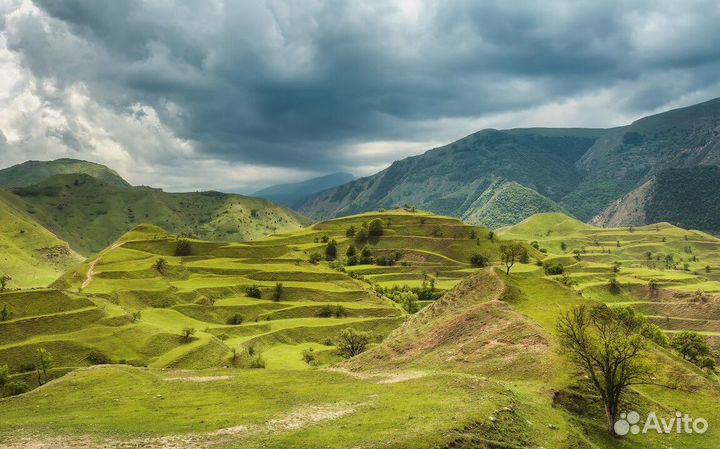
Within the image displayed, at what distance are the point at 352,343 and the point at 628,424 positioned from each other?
79279 mm

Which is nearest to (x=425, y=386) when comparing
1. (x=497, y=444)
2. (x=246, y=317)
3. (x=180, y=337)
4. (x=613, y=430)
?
(x=497, y=444)

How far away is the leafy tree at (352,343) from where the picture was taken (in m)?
123

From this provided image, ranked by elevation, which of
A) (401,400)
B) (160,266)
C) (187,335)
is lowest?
(187,335)

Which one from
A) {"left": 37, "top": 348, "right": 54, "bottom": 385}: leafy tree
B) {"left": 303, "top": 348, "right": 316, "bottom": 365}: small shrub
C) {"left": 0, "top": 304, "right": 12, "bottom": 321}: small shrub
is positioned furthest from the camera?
{"left": 303, "top": 348, "right": 316, "bottom": 365}: small shrub

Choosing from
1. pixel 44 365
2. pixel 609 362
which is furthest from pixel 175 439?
pixel 44 365

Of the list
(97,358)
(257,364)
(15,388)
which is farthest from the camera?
(257,364)

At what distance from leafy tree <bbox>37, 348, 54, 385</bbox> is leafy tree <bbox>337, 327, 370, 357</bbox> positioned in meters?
60.9

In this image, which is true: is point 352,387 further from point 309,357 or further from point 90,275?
point 90,275

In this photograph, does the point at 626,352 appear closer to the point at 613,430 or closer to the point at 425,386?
the point at 613,430

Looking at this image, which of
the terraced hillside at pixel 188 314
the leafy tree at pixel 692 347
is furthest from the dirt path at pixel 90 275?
the leafy tree at pixel 692 347

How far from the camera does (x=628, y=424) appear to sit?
4872 centimetres

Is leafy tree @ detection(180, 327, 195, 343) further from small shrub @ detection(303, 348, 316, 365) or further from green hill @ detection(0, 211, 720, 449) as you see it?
small shrub @ detection(303, 348, 316, 365)

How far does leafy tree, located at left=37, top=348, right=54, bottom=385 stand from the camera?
91438 millimetres

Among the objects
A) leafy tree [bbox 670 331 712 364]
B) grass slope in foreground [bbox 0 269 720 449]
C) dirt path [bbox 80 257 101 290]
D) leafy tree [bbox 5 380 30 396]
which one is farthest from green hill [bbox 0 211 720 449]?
leafy tree [bbox 670 331 712 364]
